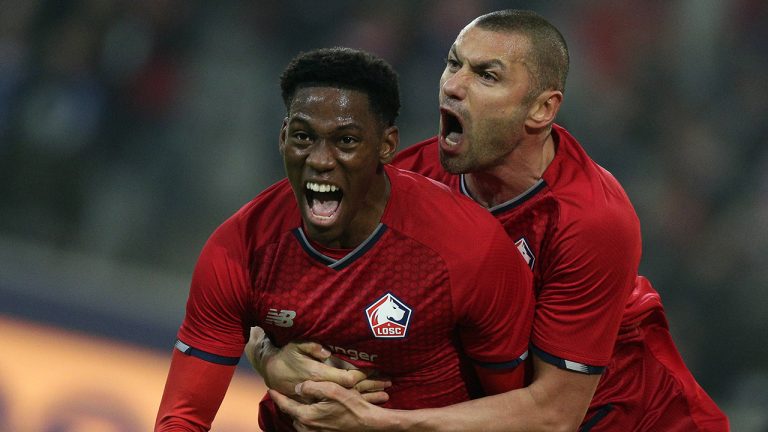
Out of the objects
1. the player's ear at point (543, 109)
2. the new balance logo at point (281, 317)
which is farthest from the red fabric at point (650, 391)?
the new balance logo at point (281, 317)

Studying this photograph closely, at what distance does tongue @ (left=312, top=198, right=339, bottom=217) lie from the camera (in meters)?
2.49

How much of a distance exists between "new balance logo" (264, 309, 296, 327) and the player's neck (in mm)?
663

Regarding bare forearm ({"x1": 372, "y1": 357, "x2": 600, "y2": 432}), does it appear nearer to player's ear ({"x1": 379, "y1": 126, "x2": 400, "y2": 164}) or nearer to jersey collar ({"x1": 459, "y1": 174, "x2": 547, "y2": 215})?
jersey collar ({"x1": 459, "y1": 174, "x2": 547, "y2": 215})

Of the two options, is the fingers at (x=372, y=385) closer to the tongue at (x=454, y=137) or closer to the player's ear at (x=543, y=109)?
the tongue at (x=454, y=137)

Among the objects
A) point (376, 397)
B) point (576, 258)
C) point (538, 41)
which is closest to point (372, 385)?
point (376, 397)

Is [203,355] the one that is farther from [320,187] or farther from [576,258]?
[576,258]

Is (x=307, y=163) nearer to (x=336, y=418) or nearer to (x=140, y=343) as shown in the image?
(x=336, y=418)

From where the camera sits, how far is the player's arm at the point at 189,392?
8.62 feet

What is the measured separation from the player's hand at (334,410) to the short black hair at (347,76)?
2.17 feet

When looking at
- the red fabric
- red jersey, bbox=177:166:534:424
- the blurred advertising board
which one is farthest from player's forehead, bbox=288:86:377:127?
the blurred advertising board

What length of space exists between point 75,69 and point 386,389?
359 centimetres

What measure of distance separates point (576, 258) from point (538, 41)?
1.87 ft

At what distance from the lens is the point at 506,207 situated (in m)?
2.88

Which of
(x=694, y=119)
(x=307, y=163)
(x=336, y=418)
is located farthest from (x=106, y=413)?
(x=694, y=119)
